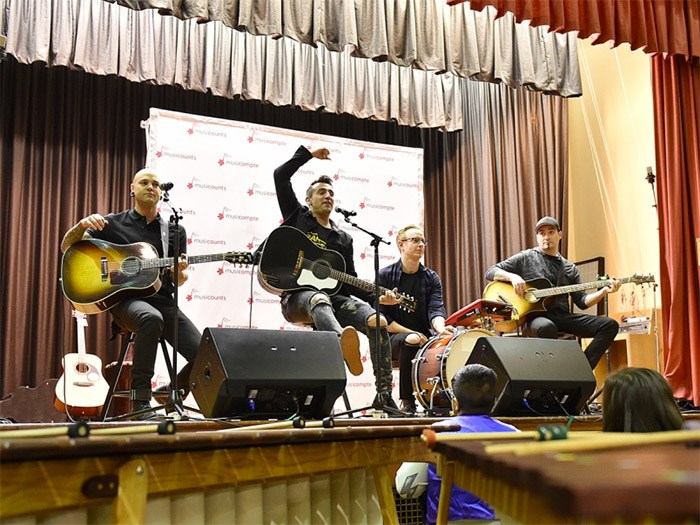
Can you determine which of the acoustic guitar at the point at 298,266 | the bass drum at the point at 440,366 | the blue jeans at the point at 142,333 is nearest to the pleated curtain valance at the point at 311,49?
the acoustic guitar at the point at 298,266

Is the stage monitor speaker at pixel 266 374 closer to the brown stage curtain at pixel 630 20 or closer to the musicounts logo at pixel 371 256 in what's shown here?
the brown stage curtain at pixel 630 20

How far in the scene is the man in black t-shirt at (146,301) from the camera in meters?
4.50

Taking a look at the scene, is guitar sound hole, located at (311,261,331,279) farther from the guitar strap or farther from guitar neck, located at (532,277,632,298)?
guitar neck, located at (532,277,632,298)

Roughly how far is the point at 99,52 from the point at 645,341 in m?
Result: 5.71

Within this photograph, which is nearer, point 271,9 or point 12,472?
point 12,472

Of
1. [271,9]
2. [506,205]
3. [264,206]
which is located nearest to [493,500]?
[271,9]

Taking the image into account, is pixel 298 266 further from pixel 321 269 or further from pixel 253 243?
pixel 253 243

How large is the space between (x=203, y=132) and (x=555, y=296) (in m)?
3.61

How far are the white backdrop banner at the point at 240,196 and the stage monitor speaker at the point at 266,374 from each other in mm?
3075

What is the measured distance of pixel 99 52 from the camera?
7.03 meters

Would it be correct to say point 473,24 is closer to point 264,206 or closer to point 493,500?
point 264,206

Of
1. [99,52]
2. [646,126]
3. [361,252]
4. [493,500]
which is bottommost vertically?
[493,500]

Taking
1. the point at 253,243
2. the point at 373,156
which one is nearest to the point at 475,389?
the point at 253,243

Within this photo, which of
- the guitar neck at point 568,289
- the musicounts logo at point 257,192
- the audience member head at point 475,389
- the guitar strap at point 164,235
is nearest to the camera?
the audience member head at point 475,389
